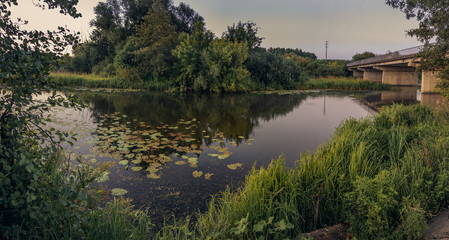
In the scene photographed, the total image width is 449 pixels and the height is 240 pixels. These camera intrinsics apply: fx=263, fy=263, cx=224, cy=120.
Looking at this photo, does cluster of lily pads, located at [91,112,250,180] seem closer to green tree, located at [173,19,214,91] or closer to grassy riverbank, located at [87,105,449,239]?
grassy riverbank, located at [87,105,449,239]

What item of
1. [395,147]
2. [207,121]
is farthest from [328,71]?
[395,147]

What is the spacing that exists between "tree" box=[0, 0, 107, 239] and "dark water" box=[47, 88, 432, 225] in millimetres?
501

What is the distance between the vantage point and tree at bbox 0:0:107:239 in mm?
2143

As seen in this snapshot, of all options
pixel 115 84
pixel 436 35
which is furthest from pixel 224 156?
pixel 115 84

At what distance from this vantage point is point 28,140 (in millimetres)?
2326

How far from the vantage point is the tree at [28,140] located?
2.14 metres

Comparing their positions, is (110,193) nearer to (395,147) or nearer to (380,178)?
(380,178)

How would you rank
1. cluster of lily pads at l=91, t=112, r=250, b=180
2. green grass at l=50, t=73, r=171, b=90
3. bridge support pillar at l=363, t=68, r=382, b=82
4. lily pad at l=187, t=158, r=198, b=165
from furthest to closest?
bridge support pillar at l=363, t=68, r=382, b=82
green grass at l=50, t=73, r=171, b=90
lily pad at l=187, t=158, r=198, b=165
cluster of lily pads at l=91, t=112, r=250, b=180

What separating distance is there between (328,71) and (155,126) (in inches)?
2089

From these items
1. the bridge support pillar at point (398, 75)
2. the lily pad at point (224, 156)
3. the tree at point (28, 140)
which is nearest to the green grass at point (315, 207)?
the tree at point (28, 140)

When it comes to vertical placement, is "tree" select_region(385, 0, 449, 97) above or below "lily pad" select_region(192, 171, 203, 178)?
above

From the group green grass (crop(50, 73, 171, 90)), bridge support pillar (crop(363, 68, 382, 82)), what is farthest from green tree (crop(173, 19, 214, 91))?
bridge support pillar (crop(363, 68, 382, 82))

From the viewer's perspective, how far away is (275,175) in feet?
13.6

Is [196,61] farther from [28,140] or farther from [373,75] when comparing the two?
[373,75]
